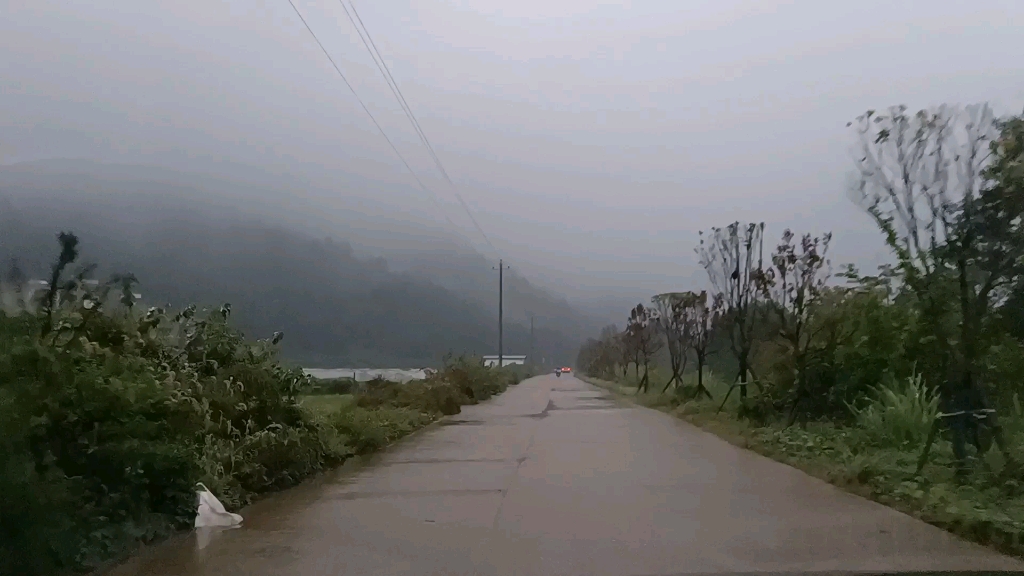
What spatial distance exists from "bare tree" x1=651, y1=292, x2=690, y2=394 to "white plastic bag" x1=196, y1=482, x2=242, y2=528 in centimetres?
2428

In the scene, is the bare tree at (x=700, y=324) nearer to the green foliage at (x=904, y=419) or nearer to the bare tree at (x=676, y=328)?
the bare tree at (x=676, y=328)

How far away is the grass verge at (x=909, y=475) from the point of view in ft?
27.2

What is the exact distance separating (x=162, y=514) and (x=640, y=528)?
4738 mm

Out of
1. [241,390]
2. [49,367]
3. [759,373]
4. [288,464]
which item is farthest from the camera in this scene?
[759,373]

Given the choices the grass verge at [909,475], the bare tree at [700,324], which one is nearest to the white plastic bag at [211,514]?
the grass verge at [909,475]

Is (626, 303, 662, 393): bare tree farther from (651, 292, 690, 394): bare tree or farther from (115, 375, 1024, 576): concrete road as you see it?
(115, 375, 1024, 576): concrete road

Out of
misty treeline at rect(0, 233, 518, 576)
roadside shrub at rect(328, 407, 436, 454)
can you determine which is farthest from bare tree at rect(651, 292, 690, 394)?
misty treeline at rect(0, 233, 518, 576)

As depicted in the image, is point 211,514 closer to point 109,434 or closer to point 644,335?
point 109,434

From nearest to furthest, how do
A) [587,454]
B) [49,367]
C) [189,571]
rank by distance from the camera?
[189,571], [49,367], [587,454]

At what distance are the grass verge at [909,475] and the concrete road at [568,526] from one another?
0.85 feet

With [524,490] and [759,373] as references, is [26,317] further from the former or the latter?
[759,373]

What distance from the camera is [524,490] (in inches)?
454

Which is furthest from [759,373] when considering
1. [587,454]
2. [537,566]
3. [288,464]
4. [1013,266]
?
[537,566]

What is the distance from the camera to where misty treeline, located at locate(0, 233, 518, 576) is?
6.86 metres
